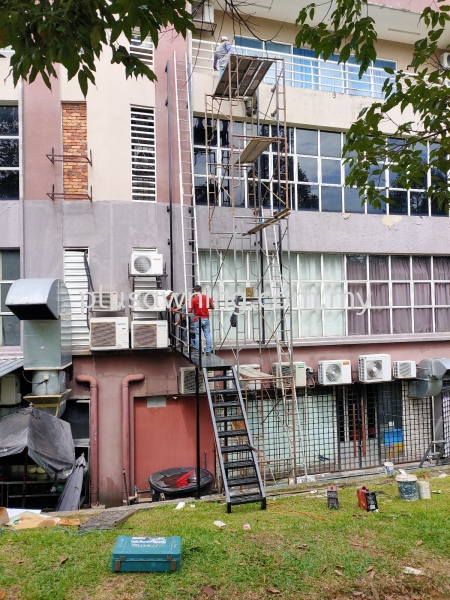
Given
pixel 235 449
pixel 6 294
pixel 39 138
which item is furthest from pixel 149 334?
pixel 39 138

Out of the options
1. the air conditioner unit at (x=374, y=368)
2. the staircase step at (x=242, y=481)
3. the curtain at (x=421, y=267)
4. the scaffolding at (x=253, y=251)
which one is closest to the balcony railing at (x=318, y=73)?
the scaffolding at (x=253, y=251)

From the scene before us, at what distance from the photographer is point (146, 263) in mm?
10367

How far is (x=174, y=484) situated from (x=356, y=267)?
754cm

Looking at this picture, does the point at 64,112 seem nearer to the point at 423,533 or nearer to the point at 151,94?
the point at 151,94

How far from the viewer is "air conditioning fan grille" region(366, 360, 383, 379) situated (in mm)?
11891

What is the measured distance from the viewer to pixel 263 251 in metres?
11.7

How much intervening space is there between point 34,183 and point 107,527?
7.68 m

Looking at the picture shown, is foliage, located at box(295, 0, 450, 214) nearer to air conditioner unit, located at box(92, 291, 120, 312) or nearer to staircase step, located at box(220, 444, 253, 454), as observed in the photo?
staircase step, located at box(220, 444, 253, 454)

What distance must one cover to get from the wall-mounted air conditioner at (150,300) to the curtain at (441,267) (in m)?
8.27

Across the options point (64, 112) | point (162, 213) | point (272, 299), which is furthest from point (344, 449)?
point (64, 112)

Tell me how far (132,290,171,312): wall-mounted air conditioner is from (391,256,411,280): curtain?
6830 millimetres

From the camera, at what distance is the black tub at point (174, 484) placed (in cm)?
844

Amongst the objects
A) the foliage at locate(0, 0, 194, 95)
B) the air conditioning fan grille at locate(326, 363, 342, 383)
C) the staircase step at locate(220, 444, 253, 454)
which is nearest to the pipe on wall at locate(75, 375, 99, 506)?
the staircase step at locate(220, 444, 253, 454)

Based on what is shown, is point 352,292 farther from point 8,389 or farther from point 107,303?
point 8,389
